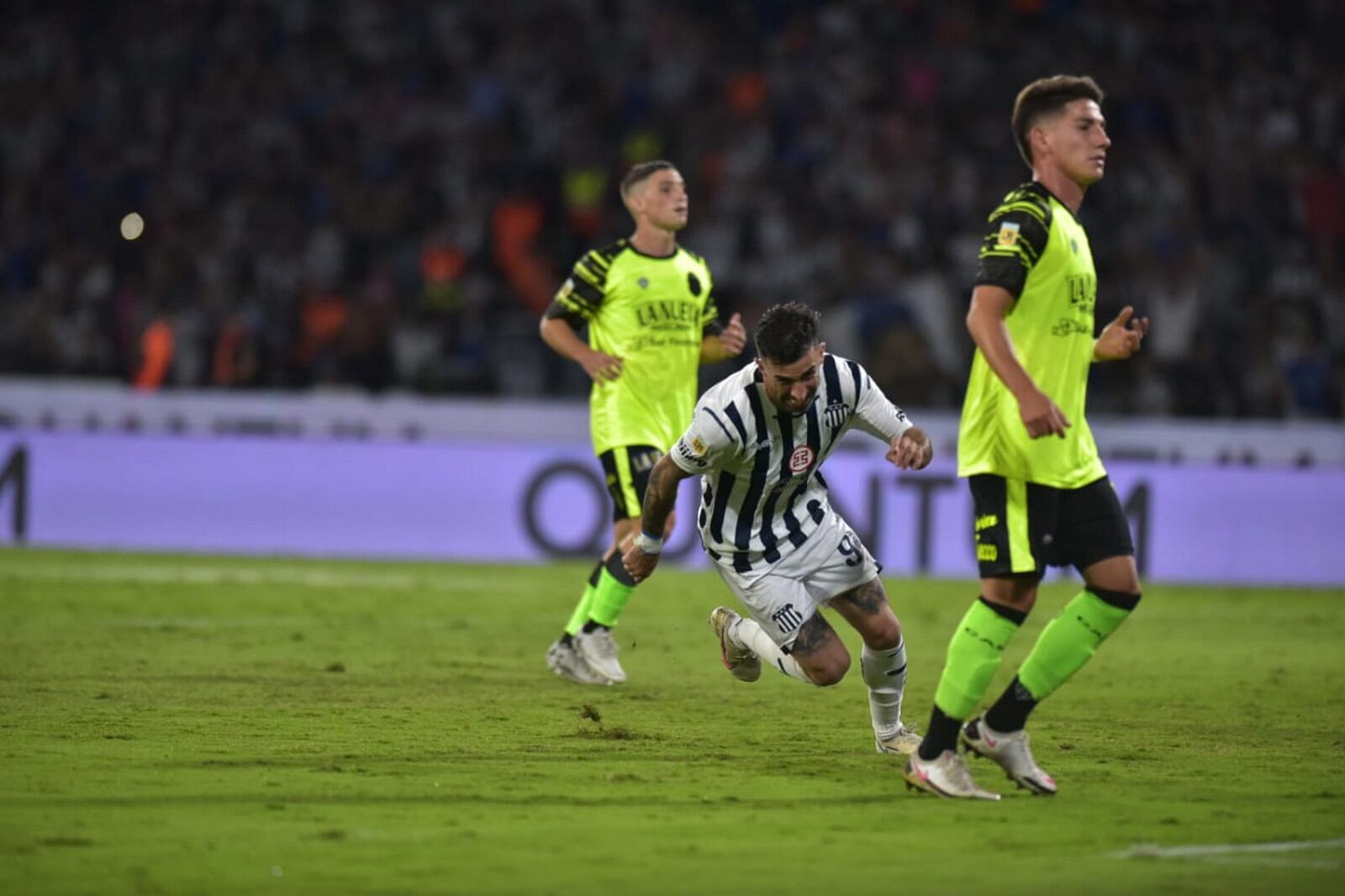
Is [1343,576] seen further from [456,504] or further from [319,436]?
[319,436]

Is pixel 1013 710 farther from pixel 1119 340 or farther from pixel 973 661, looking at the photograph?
pixel 1119 340

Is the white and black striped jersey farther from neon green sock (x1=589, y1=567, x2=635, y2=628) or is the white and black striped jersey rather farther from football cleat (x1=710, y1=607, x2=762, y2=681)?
neon green sock (x1=589, y1=567, x2=635, y2=628)

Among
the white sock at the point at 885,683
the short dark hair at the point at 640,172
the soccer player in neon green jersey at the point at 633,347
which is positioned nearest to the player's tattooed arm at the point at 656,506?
the white sock at the point at 885,683

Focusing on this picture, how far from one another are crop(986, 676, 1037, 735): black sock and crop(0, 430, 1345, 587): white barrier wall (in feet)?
34.4

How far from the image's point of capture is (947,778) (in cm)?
669

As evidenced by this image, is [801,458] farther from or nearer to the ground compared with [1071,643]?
farther from the ground

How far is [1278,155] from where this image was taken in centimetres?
2070

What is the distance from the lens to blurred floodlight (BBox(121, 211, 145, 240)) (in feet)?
74.8

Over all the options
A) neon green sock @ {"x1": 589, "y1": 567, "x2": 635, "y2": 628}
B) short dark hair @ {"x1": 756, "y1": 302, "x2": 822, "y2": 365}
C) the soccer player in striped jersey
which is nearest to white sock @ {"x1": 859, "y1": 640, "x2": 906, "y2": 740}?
the soccer player in striped jersey

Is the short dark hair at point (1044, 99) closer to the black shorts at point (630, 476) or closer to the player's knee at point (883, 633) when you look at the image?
the player's knee at point (883, 633)

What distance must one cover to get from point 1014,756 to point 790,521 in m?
1.46

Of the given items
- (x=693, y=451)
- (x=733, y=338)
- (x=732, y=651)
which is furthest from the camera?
(x=733, y=338)

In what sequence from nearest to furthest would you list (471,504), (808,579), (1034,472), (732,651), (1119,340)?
(1034,472)
(1119,340)
(808,579)
(732,651)
(471,504)

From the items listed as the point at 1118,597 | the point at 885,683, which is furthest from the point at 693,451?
the point at 1118,597
